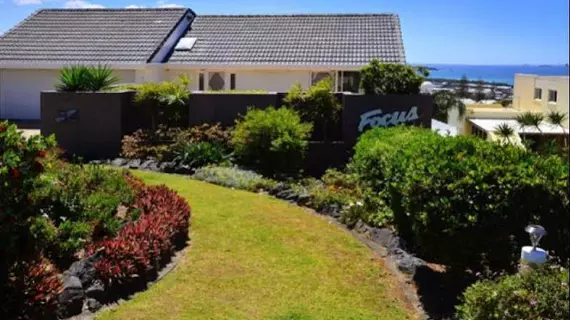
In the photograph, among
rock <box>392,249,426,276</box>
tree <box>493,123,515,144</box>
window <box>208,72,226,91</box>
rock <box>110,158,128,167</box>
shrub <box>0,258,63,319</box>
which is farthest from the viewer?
window <box>208,72,226,91</box>

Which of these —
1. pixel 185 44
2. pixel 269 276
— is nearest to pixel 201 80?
pixel 185 44

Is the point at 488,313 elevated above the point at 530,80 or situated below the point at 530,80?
below

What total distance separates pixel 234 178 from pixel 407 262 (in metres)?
6.28

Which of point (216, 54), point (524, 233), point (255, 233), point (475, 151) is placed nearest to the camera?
point (524, 233)

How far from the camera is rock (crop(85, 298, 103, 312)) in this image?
6.18 meters

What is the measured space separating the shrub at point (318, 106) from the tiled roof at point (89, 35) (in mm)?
11607

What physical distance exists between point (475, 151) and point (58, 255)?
5088 mm

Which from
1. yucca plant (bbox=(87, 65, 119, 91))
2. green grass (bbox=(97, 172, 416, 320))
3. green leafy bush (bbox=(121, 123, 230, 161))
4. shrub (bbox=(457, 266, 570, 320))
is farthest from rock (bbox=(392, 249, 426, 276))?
yucca plant (bbox=(87, 65, 119, 91))

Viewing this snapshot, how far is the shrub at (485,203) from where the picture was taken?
6.43 meters

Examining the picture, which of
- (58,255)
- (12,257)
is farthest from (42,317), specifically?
(58,255)

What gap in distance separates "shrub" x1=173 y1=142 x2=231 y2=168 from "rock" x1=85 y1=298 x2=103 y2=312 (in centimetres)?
881

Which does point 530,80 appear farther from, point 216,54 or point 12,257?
point 12,257

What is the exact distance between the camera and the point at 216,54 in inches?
1083

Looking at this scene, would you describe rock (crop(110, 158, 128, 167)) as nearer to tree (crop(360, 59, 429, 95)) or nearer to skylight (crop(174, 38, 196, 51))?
tree (crop(360, 59, 429, 95))
